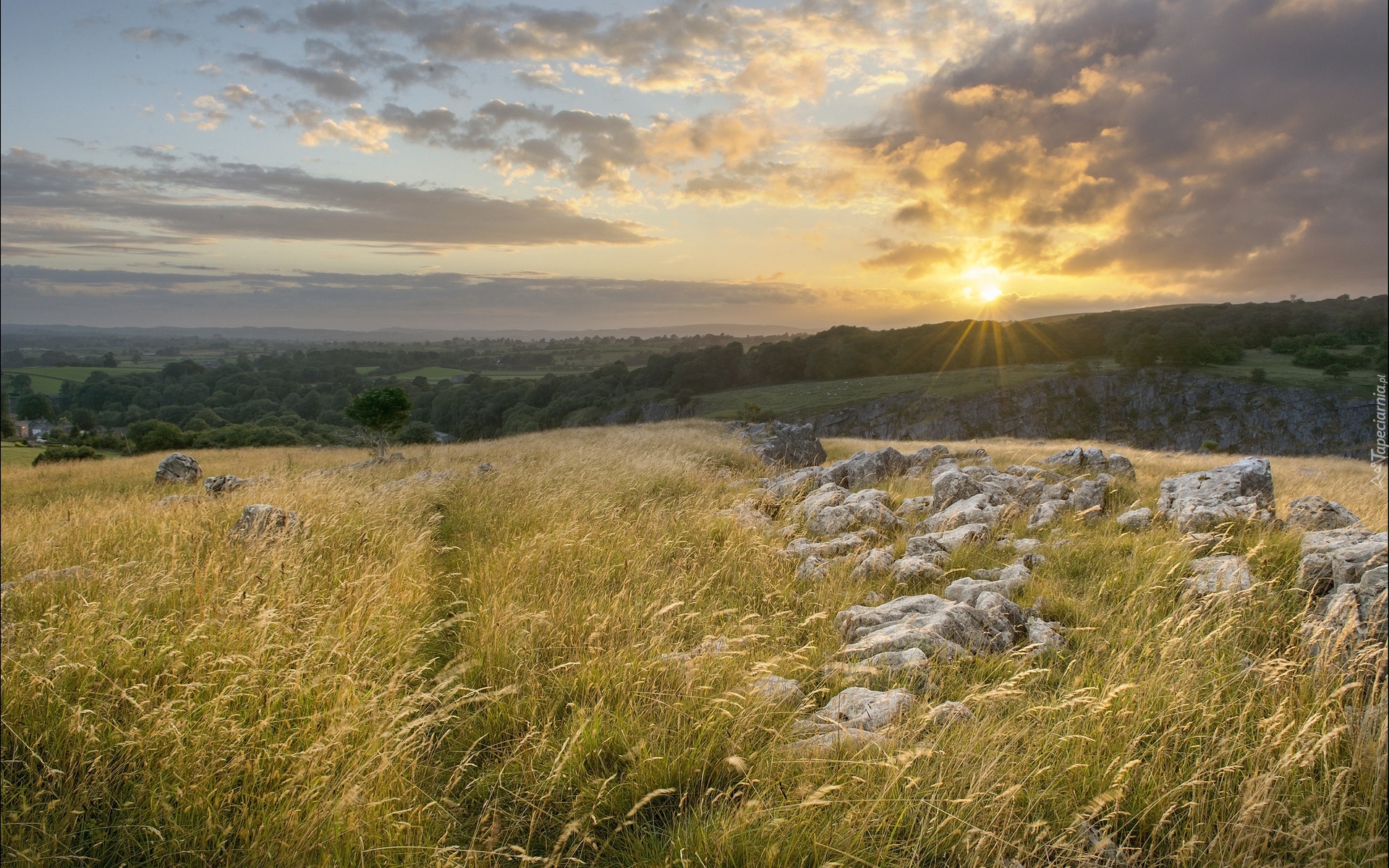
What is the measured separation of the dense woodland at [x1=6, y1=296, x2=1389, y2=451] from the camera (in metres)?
58.2

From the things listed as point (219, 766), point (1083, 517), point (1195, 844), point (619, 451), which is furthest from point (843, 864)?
point (619, 451)

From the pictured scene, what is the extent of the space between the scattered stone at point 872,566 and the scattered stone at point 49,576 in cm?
706

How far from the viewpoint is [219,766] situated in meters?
3.10

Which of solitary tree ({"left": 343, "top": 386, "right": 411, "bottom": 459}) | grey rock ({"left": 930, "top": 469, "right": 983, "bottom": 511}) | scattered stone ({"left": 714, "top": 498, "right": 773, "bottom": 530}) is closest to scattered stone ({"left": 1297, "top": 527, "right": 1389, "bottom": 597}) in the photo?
grey rock ({"left": 930, "top": 469, "right": 983, "bottom": 511})

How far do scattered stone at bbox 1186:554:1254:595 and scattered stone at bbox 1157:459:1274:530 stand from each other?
1749 millimetres

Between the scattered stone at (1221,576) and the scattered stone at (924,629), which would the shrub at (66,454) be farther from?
the scattered stone at (1221,576)

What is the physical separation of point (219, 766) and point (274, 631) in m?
1.16

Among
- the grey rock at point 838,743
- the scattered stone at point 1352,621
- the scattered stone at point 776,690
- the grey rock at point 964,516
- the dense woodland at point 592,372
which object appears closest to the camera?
the grey rock at point 838,743

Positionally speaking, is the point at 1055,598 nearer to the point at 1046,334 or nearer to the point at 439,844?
the point at 439,844

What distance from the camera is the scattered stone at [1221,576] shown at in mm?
5508

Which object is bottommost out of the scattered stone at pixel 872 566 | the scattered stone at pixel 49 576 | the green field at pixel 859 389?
the scattered stone at pixel 872 566

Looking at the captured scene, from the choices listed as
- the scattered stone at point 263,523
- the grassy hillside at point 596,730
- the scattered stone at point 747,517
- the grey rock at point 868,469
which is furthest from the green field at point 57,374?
the scattered stone at point 747,517

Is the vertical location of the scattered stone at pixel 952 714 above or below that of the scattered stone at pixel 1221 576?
below

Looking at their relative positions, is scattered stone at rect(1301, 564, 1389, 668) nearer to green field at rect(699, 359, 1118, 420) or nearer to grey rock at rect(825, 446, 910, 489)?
grey rock at rect(825, 446, 910, 489)
